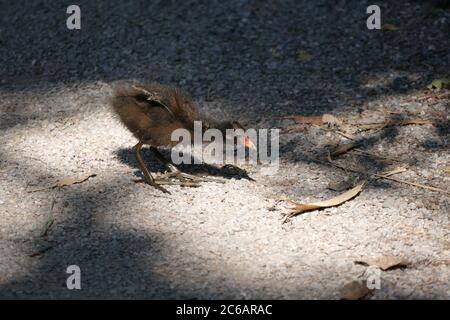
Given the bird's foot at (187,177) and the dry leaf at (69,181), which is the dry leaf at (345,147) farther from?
the dry leaf at (69,181)

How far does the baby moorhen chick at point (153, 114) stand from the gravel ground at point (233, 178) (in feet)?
0.87

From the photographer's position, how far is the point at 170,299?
3.84m

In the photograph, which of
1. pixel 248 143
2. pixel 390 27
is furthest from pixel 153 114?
pixel 390 27

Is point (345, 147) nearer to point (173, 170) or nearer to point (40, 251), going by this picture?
point (173, 170)

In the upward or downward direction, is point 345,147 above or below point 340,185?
above

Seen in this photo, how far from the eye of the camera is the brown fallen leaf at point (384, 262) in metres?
4.10

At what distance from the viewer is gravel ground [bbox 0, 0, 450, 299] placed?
161 inches

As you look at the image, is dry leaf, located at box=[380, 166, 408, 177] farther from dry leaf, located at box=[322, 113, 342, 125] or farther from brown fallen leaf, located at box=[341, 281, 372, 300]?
brown fallen leaf, located at box=[341, 281, 372, 300]

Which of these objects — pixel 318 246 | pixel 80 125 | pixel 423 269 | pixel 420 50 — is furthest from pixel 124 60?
pixel 423 269

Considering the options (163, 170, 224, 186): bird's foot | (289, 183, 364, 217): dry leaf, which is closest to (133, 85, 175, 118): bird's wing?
(163, 170, 224, 186): bird's foot

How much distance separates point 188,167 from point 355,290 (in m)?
1.93

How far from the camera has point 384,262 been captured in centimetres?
413

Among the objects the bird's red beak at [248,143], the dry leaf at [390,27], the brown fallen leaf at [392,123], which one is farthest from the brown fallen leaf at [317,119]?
the dry leaf at [390,27]

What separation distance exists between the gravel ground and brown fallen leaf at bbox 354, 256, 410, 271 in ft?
0.16
